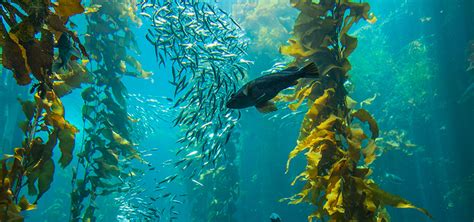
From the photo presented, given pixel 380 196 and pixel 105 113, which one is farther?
pixel 105 113

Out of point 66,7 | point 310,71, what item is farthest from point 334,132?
point 66,7

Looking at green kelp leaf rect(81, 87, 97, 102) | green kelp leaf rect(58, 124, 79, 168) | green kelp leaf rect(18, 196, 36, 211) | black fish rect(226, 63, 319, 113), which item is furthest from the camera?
green kelp leaf rect(81, 87, 97, 102)

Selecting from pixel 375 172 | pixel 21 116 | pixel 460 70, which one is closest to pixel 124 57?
pixel 21 116

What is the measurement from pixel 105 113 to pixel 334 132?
4.41 metres

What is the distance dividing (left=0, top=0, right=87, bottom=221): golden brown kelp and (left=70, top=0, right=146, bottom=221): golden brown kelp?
227 cm

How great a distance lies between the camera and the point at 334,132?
9.27 feet

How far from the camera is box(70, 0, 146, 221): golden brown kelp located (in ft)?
15.5

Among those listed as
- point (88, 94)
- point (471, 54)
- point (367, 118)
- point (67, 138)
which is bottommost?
point (67, 138)

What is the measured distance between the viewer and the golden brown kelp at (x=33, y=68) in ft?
5.30

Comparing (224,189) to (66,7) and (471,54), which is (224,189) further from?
(471,54)

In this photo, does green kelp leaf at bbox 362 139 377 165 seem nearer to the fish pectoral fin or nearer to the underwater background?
the fish pectoral fin

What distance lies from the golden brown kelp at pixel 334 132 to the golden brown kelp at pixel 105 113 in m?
3.46

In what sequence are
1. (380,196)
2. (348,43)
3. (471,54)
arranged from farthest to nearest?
1. (471,54)
2. (348,43)
3. (380,196)

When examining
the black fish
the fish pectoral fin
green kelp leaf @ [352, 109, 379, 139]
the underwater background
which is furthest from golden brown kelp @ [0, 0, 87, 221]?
the underwater background
